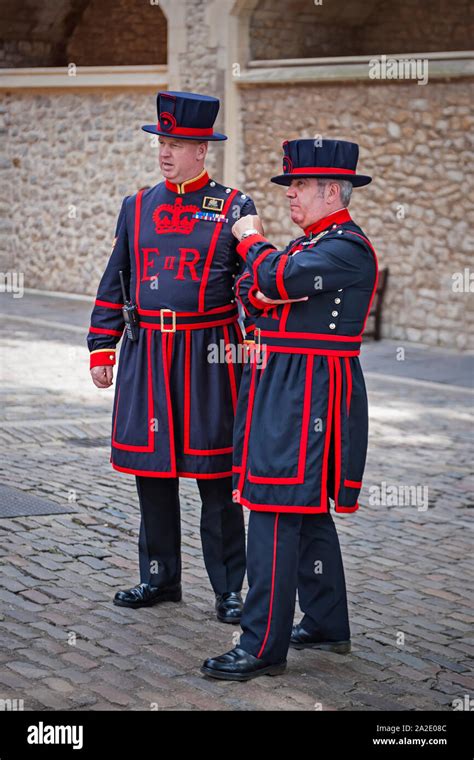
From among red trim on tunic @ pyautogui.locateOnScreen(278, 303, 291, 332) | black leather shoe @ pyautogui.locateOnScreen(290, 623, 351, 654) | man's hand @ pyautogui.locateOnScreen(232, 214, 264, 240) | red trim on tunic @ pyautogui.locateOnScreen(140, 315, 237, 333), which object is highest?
man's hand @ pyautogui.locateOnScreen(232, 214, 264, 240)

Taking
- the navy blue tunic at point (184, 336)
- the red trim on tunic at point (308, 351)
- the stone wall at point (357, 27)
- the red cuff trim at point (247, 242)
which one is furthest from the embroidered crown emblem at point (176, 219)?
the stone wall at point (357, 27)

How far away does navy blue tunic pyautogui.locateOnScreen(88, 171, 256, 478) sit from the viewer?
16.6 feet

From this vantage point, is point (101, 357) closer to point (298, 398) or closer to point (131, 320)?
point (131, 320)

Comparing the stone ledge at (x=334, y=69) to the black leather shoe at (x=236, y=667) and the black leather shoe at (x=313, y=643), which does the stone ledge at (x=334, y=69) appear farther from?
the black leather shoe at (x=236, y=667)

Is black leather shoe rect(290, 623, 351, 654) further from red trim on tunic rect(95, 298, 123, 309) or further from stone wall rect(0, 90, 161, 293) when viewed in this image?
stone wall rect(0, 90, 161, 293)

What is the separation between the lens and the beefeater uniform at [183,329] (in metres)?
5.05

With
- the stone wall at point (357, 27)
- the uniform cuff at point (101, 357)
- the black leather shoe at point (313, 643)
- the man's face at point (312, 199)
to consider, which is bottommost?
the black leather shoe at point (313, 643)

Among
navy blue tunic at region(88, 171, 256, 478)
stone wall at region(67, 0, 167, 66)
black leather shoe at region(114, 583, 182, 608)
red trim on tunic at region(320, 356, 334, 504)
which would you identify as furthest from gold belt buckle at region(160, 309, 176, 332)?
stone wall at region(67, 0, 167, 66)

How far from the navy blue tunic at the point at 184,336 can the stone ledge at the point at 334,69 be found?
8810 millimetres

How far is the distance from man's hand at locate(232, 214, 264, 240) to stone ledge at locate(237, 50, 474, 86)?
909 centimetres

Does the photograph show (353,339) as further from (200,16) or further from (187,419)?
(200,16)

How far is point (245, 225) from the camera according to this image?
468cm

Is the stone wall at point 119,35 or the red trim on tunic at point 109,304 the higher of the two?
the stone wall at point 119,35

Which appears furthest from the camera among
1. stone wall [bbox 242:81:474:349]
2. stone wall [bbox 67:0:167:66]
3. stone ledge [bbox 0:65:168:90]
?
stone wall [bbox 67:0:167:66]
